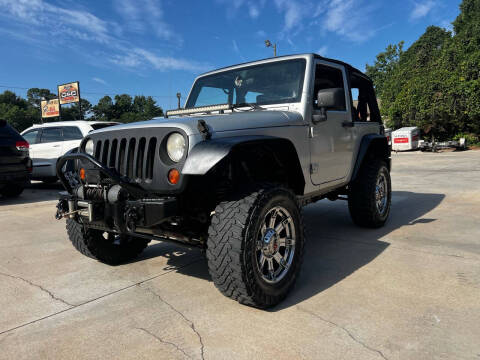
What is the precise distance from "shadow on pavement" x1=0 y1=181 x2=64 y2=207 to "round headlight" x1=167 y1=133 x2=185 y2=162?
605 centimetres

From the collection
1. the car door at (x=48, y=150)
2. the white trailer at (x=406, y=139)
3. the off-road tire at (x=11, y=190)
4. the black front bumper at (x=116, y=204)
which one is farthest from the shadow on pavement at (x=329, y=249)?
the white trailer at (x=406, y=139)

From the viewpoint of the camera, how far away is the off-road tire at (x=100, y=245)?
10.2ft

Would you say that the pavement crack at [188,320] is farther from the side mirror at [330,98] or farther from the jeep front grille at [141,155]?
the side mirror at [330,98]

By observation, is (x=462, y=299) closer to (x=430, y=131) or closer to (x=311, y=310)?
(x=311, y=310)

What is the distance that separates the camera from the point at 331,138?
346cm

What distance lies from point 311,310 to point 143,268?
5.50 feet

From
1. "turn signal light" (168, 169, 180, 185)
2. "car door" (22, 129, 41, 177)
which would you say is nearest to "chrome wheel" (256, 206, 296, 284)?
"turn signal light" (168, 169, 180, 185)

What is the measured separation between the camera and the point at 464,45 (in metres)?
29.2

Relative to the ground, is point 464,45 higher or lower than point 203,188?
higher

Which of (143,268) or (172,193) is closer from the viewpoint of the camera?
(172,193)

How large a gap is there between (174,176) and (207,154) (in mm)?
313

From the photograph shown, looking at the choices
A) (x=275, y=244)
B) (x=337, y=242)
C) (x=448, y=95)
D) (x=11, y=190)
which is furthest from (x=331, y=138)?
(x=448, y=95)

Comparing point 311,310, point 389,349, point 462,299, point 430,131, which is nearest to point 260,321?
point 311,310

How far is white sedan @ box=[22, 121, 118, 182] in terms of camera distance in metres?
8.38
